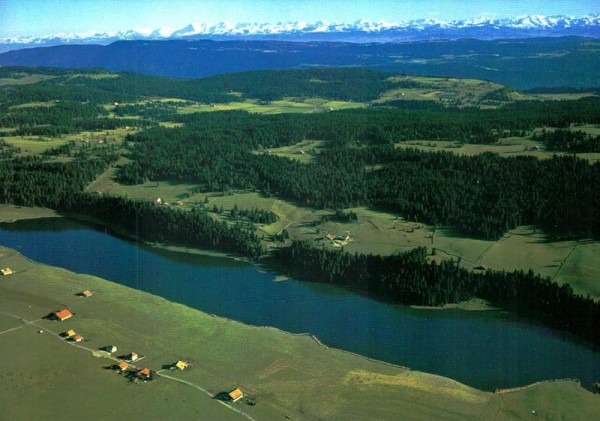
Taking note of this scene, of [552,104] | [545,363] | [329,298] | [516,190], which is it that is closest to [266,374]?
[329,298]

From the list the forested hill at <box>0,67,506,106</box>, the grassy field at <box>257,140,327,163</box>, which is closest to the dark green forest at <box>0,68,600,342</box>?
the grassy field at <box>257,140,327,163</box>

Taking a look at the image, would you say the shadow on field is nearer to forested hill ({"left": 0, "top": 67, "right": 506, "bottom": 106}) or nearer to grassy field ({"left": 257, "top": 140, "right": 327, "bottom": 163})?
grassy field ({"left": 257, "top": 140, "right": 327, "bottom": 163})

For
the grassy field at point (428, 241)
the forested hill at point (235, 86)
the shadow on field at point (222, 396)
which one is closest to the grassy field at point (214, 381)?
the shadow on field at point (222, 396)

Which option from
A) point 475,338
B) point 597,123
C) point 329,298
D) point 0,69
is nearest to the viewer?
point 475,338

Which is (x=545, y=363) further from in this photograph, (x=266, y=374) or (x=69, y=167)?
(x=69, y=167)

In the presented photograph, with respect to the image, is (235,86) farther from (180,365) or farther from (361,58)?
(180,365)

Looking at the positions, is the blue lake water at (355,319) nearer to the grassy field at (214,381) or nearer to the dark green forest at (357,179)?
the grassy field at (214,381)
